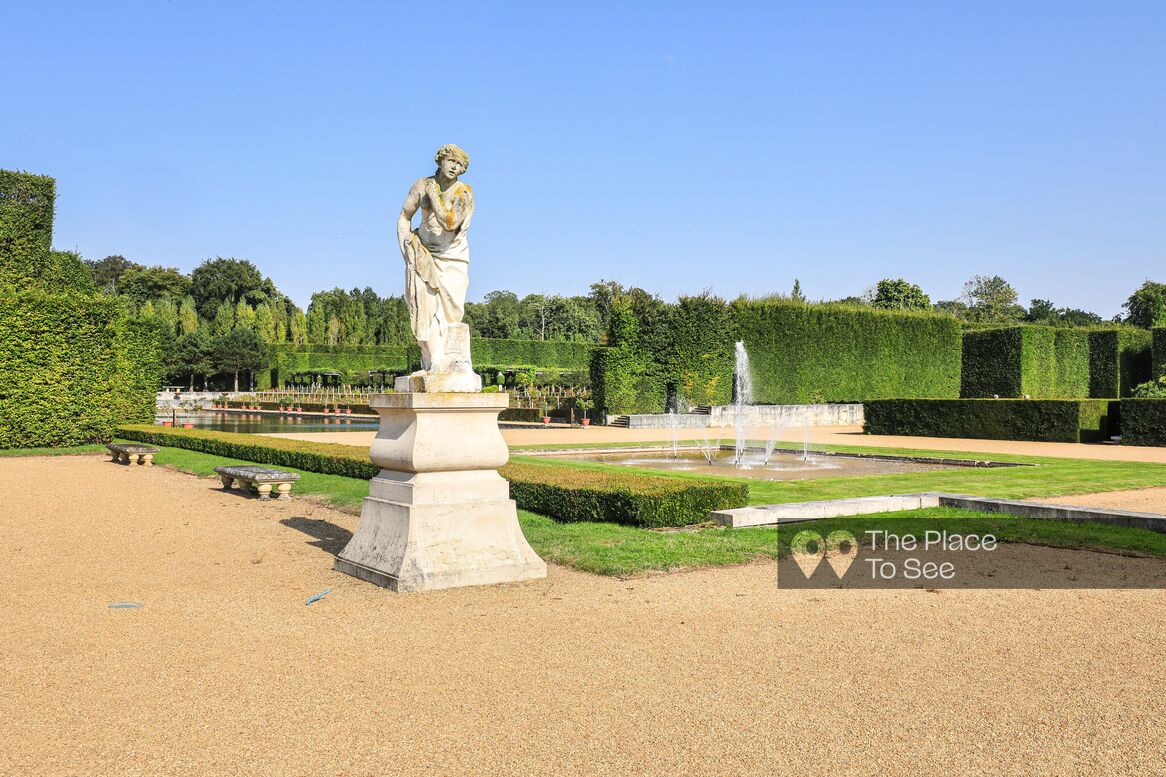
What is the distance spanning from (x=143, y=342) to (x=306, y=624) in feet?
79.0

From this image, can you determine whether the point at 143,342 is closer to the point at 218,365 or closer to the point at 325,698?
the point at 325,698

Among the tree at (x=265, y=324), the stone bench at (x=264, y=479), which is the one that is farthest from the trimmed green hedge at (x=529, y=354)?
the stone bench at (x=264, y=479)

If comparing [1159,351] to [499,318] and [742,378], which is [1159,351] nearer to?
[742,378]

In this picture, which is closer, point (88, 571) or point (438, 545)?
point (438, 545)

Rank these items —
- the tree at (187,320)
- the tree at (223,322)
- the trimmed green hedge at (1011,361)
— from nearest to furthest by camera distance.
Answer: the trimmed green hedge at (1011,361), the tree at (187,320), the tree at (223,322)

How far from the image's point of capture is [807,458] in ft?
61.2

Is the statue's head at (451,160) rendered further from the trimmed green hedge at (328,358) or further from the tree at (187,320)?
the tree at (187,320)

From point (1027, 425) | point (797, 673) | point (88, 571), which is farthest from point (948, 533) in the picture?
point (1027, 425)

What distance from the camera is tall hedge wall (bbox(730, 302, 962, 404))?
34.9 m

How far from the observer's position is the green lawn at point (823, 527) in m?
7.36

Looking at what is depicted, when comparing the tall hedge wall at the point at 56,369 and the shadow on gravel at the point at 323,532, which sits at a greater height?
the tall hedge wall at the point at 56,369

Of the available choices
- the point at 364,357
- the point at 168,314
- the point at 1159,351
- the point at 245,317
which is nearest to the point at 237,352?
the point at 364,357

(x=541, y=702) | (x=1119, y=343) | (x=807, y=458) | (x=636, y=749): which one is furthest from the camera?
(x=1119, y=343)

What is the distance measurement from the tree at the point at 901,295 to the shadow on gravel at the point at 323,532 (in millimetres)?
69144
